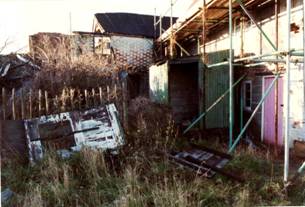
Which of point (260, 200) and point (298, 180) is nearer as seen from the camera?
point (260, 200)

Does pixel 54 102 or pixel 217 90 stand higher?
pixel 217 90

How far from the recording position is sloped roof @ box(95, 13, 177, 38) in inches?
591

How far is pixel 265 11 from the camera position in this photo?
358 inches

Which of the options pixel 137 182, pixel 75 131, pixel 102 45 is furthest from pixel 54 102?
pixel 102 45

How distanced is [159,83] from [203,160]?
16.8 ft

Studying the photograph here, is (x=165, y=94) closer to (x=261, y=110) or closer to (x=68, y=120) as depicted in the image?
(x=261, y=110)

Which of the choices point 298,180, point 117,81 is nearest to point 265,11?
point 117,81

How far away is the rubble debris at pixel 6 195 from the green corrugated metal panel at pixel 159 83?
594 cm

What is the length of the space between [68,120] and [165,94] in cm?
431

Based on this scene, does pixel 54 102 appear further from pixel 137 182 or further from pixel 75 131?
pixel 137 182

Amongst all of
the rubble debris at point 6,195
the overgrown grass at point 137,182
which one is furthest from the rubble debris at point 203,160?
the rubble debris at point 6,195

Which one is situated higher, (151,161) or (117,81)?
(117,81)

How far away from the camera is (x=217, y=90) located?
9.62 m

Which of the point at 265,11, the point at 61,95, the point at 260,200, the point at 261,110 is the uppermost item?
the point at 265,11
